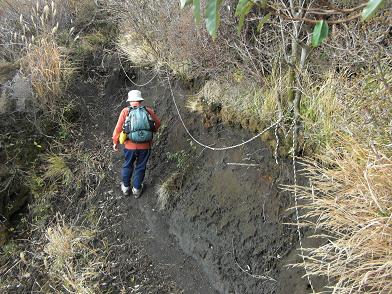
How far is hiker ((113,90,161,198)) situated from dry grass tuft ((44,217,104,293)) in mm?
935

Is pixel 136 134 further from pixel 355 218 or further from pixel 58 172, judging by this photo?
pixel 355 218

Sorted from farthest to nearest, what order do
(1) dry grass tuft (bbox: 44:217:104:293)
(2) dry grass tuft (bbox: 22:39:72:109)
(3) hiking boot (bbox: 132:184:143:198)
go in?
(2) dry grass tuft (bbox: 22:39:72:109)
(3) hiking boot (bbox: 132:184:143:198)
(1) dry grass tuft (bbox: 44:217:104:293)

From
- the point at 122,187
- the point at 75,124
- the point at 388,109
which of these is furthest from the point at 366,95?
the point at 75,124

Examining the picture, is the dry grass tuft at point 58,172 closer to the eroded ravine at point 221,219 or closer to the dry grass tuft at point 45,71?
the dry grass tuft at point 45,71

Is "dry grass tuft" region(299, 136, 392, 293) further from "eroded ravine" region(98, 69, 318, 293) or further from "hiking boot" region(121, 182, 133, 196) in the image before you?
"hiking boot" region(121, 182, 133, 196)

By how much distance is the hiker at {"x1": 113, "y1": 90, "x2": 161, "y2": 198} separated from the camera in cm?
513

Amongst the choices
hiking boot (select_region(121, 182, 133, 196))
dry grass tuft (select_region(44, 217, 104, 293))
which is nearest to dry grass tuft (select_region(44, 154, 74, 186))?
dry grass tuft (select_region(44, 217, 104, 293))

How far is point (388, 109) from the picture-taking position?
342 centimetres

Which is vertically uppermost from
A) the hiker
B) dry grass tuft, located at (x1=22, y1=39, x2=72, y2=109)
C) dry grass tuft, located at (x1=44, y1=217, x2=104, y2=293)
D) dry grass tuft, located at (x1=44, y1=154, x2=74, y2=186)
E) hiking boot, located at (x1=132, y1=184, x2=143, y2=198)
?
dry grass tuft, located at (x1=22, y1=39, x2=72, y2=109)

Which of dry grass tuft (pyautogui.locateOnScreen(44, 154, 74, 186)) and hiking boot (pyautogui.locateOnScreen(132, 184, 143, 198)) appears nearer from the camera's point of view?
hiking boot (pyautogui.locateOnScreen(132, 184, 143, 198))

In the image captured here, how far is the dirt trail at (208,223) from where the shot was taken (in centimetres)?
409

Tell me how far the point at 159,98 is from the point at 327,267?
403 centimetres

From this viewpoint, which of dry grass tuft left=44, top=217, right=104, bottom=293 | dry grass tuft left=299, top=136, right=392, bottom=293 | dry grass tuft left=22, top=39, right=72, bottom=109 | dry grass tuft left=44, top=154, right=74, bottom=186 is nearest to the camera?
dry grass tuft left=299, top=136, right=392, bottom=293

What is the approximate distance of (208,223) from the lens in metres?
4.63
